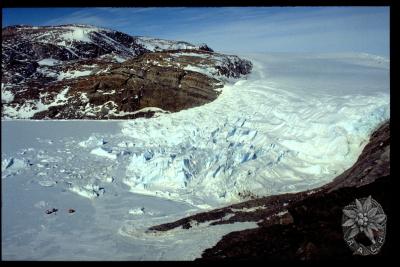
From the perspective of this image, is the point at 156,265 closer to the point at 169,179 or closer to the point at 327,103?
the point at 169,179

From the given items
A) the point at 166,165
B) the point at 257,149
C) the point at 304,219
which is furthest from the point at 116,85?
the point at 304,219

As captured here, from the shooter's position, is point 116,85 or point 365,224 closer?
point 365,224

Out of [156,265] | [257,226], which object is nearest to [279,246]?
[257,226]

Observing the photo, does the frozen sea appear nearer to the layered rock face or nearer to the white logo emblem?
the white logo emblem

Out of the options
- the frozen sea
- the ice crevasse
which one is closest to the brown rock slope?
the frozen sea

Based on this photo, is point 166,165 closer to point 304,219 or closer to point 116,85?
point 304,219

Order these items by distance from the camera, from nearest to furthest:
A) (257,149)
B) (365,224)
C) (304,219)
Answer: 1. (365,224)
2. (304,219)
3. (257,149)
